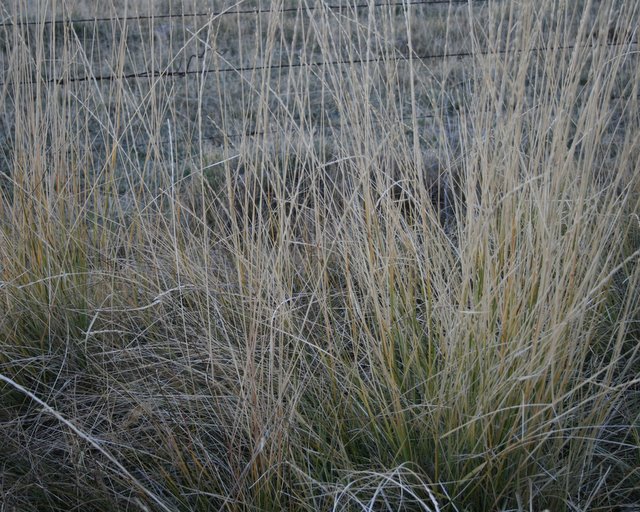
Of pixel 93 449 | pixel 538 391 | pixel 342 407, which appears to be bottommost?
pixel 93 449

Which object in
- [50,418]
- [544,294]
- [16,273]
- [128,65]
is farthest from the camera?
[128,65]

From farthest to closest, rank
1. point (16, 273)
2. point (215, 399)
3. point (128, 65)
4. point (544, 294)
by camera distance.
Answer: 1. point (128, 65)
2. point (16, 273)
3. point (215, 399)
4. point (544, 294)

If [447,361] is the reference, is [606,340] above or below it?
below

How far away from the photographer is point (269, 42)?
55.2 inches

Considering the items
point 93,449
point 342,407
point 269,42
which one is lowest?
point 93,449

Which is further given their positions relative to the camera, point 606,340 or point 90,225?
point 90,225

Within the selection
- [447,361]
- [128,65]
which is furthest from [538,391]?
[128,65]

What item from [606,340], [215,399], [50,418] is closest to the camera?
[215,399]

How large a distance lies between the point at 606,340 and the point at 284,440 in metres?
0.82

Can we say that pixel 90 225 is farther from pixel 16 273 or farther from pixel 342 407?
pixel 342 407

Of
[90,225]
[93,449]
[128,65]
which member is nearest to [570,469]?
[93,449]

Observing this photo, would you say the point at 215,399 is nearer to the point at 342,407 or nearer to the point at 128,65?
the point at 342,407

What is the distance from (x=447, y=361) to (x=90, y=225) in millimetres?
1338

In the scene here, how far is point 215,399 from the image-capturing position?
59.2 inches
